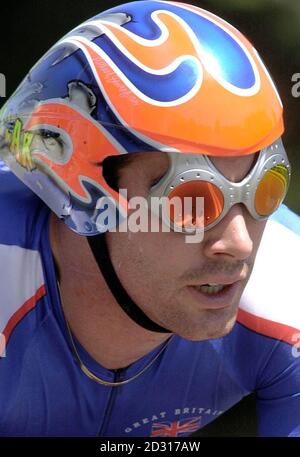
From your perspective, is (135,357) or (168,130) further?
(135,357)

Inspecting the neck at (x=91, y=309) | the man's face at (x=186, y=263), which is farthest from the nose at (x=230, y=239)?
the neck at (x=91, y=309)

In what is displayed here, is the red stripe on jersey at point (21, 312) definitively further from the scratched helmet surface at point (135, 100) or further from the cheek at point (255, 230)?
the cheek at point (255, 230)

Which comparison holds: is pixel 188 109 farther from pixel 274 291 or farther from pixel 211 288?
pixel 274 291

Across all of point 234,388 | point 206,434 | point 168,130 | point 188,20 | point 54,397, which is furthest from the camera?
point 206,434

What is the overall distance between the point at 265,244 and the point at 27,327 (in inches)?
21.2

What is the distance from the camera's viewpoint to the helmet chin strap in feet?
6.60

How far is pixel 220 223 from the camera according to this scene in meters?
1.92

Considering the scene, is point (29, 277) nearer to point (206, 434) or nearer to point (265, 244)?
point (265, 244)

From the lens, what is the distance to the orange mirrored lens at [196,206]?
1.89 metres

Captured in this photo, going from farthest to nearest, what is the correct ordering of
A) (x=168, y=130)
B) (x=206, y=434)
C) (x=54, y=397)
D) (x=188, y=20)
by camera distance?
(x=206, y=434)
(x=54, y=397)
(x=188, y=20)
(x=168, y=130)

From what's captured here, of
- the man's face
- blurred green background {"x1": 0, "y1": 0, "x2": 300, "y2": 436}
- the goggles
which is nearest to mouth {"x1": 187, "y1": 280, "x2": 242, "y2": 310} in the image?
the man's face

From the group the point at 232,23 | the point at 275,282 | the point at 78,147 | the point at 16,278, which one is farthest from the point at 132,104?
the point at 232,23

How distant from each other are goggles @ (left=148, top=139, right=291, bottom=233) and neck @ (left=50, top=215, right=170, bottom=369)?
234mm
